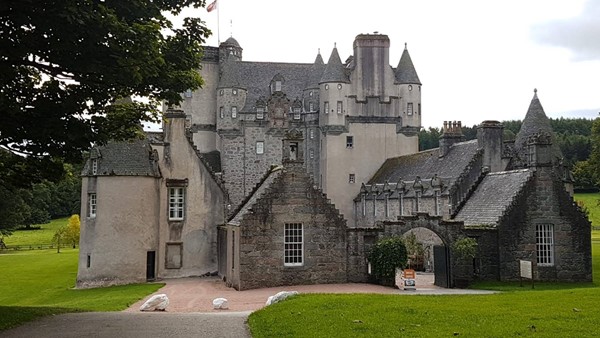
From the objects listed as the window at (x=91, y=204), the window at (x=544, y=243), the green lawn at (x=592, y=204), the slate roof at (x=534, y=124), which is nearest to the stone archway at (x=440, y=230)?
the window at (x=544, y=243)

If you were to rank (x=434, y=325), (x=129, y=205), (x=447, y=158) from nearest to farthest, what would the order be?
(x=434, y=325), (x=129, y=205), (x=447, y=158)

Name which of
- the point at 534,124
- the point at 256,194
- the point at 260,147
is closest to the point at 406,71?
the point at 534,124

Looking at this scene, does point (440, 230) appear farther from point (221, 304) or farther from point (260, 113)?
point (260, 113)

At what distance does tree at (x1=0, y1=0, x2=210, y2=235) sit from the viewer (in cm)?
1402

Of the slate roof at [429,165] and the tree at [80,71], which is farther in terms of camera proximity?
the slate roof at [429,165]

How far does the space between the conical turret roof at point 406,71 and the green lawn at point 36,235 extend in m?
48.1

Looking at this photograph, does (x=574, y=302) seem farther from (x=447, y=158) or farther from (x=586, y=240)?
(x=447, y=158)

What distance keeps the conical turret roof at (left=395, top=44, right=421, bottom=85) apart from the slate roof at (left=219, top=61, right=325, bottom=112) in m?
7.43

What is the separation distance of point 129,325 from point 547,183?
22458 millimetres

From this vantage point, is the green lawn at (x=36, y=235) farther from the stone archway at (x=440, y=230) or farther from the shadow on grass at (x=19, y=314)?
the shadow on grass at (x=19, y=314)

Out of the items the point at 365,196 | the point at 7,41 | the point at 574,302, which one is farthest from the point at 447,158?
the point at 7,41

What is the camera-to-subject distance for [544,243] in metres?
31.8

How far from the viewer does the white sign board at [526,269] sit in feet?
93.7

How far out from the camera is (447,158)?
1863 inches
